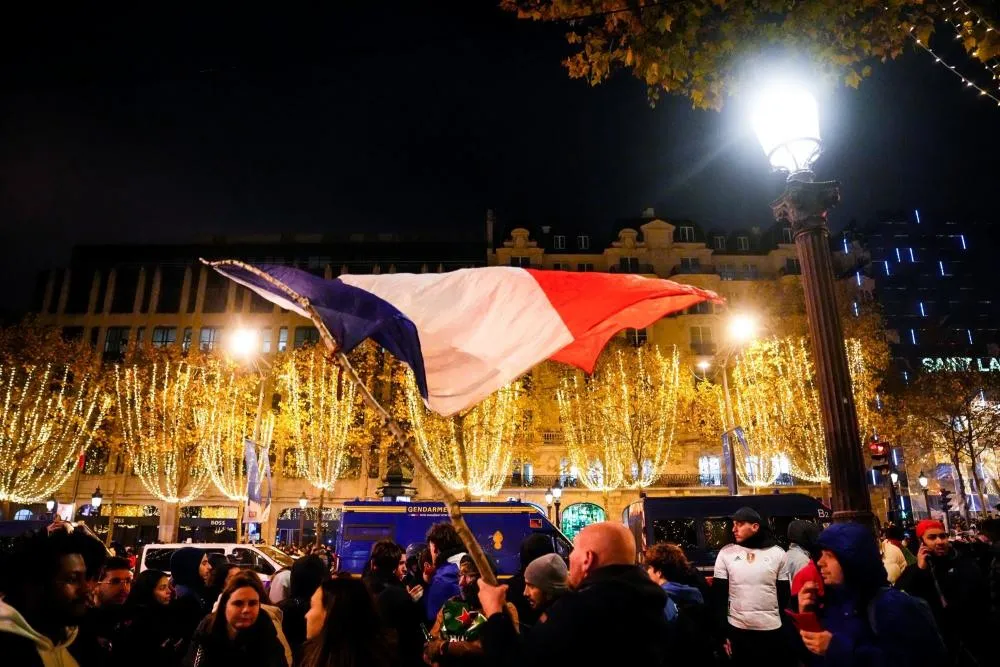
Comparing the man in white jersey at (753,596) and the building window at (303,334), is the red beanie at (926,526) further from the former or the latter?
the building window at (303,334)

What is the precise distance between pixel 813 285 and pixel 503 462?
28845 millimetres

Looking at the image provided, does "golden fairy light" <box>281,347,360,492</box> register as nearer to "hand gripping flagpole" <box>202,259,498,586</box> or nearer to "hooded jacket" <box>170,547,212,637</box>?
"hooded jacket" <box>170,547,212,637</box>

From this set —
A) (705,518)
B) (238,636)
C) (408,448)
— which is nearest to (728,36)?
(408,448)

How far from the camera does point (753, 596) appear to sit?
6.32 meters

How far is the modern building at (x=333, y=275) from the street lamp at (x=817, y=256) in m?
31.4

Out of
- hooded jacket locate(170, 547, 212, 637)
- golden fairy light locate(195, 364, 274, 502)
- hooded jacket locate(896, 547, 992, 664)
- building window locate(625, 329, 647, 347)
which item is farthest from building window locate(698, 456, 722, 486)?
hooded jacket locate(170, 547, 212, 637)

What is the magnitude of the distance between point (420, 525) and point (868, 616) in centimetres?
1589

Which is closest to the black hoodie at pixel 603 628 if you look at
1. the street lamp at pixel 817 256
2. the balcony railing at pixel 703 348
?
the street lamp at pixel 817 256

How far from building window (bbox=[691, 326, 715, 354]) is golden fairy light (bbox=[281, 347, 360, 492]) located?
2435 cm

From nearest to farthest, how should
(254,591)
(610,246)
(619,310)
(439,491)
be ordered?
(439,491)
(254,591)
(619,310)
(610,246)

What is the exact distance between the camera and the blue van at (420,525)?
17719mm

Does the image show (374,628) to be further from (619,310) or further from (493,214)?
(493,214)

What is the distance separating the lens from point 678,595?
5609mm

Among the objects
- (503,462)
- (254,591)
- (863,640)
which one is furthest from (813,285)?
(503,462)
